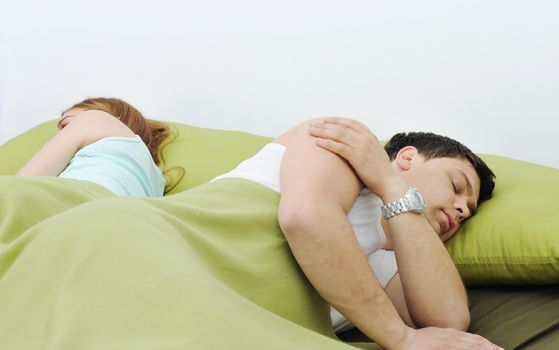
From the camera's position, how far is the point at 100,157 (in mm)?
1959

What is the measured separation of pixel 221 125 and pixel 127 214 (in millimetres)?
1548

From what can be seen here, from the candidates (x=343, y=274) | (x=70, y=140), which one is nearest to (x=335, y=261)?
(x=343, y=274)

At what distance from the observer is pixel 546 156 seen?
2.32m

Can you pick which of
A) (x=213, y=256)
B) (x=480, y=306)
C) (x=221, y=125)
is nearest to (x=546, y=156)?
(x=480, y=306)

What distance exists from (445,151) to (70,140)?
959 mm

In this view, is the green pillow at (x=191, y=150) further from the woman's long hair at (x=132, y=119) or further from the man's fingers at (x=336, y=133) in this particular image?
the man's fingers at (x=336, y=133)

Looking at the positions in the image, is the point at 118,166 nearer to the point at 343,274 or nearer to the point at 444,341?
Result: the point at 343,274

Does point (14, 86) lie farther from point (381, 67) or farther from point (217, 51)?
point (381, 67)

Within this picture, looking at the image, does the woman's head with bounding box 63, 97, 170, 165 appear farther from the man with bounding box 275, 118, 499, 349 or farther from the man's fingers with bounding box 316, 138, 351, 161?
the man's fingers with bounding box 316, 138, 351, 161

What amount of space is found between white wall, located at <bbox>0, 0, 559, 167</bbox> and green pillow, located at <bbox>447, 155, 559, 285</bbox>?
0.62 meters

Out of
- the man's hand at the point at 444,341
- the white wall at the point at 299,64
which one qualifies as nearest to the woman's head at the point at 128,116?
the white wall at the point at 299,64

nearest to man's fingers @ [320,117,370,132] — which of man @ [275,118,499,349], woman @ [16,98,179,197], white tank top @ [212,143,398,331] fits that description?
→ man @ [275,118,499,349]

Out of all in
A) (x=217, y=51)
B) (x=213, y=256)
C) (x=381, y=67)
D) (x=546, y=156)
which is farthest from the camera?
(x=217, y=51)

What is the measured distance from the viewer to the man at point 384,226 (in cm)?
136
